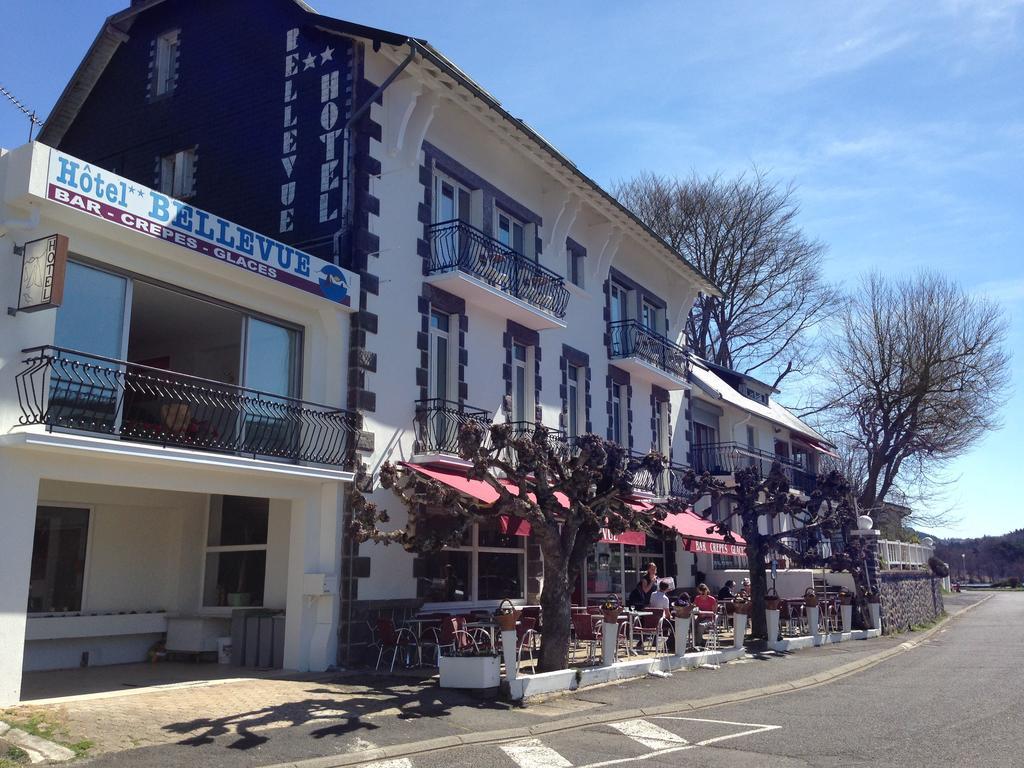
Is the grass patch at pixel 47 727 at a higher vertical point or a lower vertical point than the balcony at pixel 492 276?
lower

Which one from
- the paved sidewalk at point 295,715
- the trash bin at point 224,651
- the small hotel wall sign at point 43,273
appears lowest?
the paved sidewalk at point 295,715

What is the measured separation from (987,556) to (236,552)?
83.0m

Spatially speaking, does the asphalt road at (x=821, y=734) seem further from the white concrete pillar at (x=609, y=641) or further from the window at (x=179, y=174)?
the window at (x=179, y=174)

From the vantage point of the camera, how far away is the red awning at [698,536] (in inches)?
718

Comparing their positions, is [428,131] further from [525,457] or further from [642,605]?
[642,605]

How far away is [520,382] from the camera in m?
17.6

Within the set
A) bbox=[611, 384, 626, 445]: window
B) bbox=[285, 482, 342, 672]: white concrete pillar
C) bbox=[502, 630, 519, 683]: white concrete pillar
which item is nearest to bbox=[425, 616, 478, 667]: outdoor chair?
bbox=[502, 630, 519, 683]: white concrete pillar

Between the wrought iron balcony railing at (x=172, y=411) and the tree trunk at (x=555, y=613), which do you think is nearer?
the wrought iron balcony railing at (x=172, y=411)

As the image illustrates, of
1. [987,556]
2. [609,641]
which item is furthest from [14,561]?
[987,556]

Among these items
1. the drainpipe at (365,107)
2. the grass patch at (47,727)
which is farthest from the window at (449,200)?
the grass patch at (47,727)

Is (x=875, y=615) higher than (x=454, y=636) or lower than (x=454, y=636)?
lower

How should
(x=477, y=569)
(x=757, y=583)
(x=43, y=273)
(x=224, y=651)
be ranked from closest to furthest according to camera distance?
(x=43, y=273)
(x=224, y=651)
(x=477, y=569)
(x=757, y=583)

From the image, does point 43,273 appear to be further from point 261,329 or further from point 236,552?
point 236,552

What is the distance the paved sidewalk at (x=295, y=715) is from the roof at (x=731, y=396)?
14477 mm
